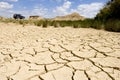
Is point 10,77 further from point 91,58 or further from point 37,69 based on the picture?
point 91,58

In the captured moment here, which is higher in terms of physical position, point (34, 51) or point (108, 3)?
point (108, 3)

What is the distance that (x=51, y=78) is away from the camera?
98.2 inches

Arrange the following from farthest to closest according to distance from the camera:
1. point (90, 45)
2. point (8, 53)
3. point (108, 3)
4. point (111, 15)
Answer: point (108, 3)
point (111, 15)
point (90, 45)
point (8, 53)

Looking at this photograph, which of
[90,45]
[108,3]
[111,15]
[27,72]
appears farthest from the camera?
[108,3]

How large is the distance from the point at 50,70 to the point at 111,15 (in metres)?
8.42

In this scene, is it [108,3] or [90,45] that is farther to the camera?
[108,3]

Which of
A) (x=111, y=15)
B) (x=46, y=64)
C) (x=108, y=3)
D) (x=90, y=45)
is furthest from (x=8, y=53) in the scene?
(x=108, y=3)

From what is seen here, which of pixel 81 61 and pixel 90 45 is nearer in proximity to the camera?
pixel 81 61

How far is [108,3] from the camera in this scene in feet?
38.3

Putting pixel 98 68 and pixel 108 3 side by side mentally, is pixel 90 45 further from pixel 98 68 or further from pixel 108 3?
pixel 108 3

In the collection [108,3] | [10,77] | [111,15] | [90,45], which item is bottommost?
[10,77]

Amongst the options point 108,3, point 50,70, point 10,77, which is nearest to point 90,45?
point 50,70

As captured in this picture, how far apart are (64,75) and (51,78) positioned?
206 mm

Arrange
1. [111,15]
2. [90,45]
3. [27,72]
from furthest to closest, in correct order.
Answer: [111,15] < [90,45] < [27,72]
